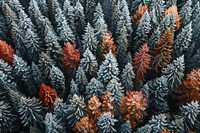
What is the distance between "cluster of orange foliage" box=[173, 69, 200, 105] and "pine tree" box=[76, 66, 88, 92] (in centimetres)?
1596

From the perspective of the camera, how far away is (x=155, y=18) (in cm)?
5084

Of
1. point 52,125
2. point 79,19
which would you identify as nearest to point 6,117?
point 52,125

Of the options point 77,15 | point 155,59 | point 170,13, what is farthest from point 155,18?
point 77,15

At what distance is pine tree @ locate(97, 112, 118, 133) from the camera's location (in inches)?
1297

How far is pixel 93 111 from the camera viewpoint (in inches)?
1430

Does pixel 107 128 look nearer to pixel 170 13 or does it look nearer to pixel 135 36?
pixel 135 36

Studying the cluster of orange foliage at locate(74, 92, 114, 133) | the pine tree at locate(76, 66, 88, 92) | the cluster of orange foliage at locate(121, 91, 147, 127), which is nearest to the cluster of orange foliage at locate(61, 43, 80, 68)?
the pine tree at locate(76, 66, 88, 92)

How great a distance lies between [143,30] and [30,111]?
25605 millimetres

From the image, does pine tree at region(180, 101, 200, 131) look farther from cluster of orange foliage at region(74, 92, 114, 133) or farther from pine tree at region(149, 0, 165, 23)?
pine tree at region(149, 0, 165, 23)

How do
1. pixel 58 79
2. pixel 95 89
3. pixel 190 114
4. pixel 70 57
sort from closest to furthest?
1. pixel 190 114
2. pixel 95 89
3. pixel 58 79
4. pixel 70 57

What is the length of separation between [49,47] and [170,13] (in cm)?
2499

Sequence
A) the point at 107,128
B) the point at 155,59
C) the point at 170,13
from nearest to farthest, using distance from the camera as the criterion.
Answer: the point at 107,128
the point at 155,59
the point at 170,13

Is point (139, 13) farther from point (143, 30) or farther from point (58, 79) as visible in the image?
point (58, 79)

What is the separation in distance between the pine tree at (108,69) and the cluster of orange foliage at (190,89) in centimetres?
1190
